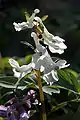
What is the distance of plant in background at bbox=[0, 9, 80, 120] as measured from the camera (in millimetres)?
480

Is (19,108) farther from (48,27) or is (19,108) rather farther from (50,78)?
(48,27)

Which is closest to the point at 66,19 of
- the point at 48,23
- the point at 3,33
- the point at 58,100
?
the point at 48,23

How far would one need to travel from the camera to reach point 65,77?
22.0 inches

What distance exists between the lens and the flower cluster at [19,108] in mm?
509

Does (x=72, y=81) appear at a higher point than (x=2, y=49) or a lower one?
higher

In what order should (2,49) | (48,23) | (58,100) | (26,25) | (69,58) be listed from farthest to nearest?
(2,49), (48,23), (69,58), (58,100), (26,25)

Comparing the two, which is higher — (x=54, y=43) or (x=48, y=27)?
(x=54, y=43)

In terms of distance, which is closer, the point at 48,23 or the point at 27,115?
the point at 27,115

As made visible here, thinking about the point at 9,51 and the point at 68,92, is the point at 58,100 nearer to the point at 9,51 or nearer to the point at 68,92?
the point at 68,92

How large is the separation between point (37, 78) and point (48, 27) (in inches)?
35.5

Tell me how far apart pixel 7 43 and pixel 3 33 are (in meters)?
0.04

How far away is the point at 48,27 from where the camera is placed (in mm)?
1403

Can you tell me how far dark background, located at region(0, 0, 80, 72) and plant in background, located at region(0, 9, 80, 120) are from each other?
0.53 m

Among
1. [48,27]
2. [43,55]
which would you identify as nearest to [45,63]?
[43,55]
